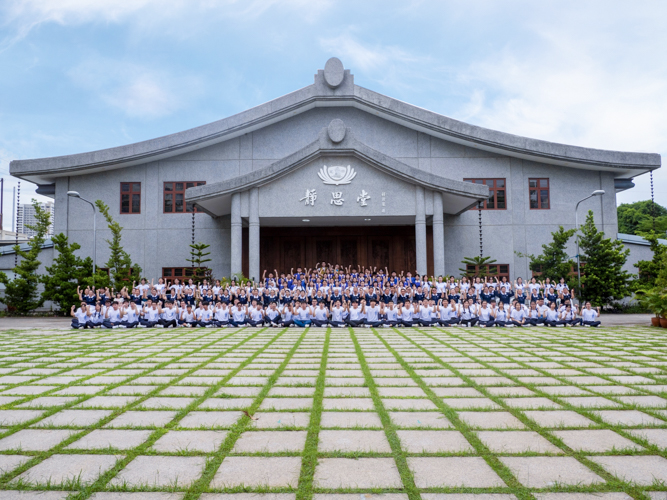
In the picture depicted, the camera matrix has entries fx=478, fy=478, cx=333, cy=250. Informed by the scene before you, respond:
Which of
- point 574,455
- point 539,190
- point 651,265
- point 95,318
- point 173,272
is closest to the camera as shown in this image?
point 574,455

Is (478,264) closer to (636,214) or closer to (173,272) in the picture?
(173,272)

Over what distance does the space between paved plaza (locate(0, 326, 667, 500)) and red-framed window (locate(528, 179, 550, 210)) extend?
53.2 ft

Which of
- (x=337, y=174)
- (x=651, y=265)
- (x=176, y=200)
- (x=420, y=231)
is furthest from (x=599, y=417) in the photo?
(x=176, y=200)

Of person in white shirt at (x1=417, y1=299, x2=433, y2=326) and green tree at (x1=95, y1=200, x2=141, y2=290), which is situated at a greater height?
green tree at (x1=95, y1=200, x2=141, y2=290)

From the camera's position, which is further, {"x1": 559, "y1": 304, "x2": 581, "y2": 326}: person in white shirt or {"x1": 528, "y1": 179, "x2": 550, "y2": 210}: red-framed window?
{"x1": 528, "y1": 179, "x2": 550, "y2": 210}: red-framed window

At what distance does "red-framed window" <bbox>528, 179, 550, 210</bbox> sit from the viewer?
900 inches

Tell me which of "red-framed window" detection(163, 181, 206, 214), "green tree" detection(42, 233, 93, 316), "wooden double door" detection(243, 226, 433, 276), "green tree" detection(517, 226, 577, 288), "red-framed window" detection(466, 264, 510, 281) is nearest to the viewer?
"green tree" detection(42, 233, 93, 316)

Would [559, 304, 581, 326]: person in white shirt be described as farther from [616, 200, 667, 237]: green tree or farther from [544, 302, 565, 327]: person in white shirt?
[616, 200, 667, 237]: green tree

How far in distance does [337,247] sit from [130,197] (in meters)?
10.3

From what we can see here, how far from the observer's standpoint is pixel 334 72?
22.4 metres

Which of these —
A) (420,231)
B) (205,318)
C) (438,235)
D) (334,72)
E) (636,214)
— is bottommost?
(205,318)

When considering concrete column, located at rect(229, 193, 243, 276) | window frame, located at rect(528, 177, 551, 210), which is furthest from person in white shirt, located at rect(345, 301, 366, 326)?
window frame, located at rect(528, 177, 551, 210)

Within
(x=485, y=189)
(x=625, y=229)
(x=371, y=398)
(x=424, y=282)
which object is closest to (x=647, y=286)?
(x=485, y=189)

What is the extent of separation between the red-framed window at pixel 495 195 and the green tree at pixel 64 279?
58.2 ft
